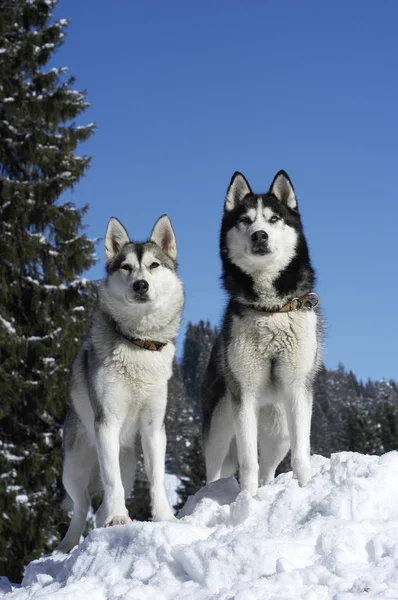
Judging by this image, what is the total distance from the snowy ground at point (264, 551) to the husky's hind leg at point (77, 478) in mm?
1255

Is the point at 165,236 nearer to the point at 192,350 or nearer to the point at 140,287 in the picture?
the point at 140,287

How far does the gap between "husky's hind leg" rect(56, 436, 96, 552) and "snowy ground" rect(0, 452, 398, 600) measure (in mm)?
1255

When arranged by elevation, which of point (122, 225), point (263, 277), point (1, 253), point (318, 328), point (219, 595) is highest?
point (1, 253)

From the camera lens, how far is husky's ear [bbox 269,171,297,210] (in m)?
7.25

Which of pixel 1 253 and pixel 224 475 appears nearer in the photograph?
pixel 224 475

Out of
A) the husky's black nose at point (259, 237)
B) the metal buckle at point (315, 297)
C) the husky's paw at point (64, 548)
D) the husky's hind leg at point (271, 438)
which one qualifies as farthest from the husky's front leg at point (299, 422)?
the husky's paw at point (64, 548)

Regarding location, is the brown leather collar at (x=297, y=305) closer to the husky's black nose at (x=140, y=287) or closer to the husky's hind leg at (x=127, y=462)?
the husky's black nose at (x=140, y=287)

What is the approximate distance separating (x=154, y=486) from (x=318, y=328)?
2.37 meters

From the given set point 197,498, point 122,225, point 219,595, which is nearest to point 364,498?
point 219,595

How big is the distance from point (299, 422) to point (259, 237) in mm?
1889

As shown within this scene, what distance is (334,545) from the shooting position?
16.0 ft

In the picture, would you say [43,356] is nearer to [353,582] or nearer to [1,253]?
[1,253]

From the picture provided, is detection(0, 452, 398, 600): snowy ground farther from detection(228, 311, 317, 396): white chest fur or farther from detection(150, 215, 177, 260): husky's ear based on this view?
detection(150, 215, 177, 260): husky's ear

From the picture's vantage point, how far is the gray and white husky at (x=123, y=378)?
21.5 feet
